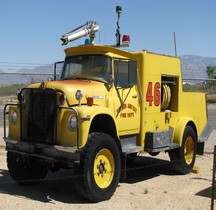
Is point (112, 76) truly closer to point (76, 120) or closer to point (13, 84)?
point (76, 120)

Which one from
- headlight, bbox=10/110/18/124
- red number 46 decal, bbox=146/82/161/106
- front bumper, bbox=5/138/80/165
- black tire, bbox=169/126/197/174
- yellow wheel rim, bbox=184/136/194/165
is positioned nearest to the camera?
front bumper, bbox=5/138/80/165

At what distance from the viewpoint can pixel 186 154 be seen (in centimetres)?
976

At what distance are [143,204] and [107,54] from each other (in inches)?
111

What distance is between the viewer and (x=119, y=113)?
7.68 m

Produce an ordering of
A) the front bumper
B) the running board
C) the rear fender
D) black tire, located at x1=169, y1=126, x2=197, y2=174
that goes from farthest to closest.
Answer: black tire, located at x1=169, y1=126, x2=197, y2=174 → the rear fender → the running board → the front bumper

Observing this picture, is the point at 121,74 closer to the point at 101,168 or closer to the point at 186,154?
the point at 101,168

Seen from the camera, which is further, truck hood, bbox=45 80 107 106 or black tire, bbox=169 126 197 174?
black tire, bbox=169 126 197 174

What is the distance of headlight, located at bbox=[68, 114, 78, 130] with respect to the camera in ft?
21.9

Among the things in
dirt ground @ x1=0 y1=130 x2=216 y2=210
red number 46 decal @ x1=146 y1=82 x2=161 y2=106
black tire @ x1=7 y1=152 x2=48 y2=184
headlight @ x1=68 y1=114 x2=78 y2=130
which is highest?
red number 46 decal @ x1=146 y1=82 x2=161 y2=106

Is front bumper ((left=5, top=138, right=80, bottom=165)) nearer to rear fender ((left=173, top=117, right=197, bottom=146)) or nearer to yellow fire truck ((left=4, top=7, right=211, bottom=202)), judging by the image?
yellow fire truck ((left=4, top=7, right=211, bottom=202))

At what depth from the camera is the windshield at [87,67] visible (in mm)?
7824

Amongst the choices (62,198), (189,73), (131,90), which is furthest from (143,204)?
(189,73)

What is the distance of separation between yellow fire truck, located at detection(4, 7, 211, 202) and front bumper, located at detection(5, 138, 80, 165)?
0.6 inches

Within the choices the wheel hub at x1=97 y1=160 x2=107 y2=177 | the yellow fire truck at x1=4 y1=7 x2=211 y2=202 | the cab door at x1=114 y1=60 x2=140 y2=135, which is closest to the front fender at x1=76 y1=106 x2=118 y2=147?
the yellow fire truck at x1=4 y1=7 x2=211 y2=202
